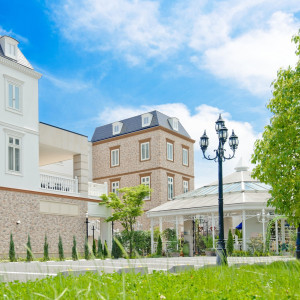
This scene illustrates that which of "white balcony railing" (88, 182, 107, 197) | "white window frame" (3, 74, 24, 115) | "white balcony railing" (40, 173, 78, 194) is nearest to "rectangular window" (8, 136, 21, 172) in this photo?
"white window frame" (3, 74, 24, 115)

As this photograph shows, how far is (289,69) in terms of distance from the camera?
12.4 metres

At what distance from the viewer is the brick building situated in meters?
31.8

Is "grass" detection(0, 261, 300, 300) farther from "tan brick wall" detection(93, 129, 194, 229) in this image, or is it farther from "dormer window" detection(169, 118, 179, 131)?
"dormer window" detection(169, 118, 179, 131)

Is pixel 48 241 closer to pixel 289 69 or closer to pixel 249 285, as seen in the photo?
pixel 289 69

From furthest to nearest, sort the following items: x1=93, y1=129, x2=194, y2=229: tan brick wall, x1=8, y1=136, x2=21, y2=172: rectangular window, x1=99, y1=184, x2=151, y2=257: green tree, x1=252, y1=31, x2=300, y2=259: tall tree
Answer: x1=93, y1=129, x2=194, y2=229: tan brick wall → x1=99, y1=184, x2=151, y2=257: green tree → x1=8, y1=136, x2=21, y2=172: rectangular window → x1=252, y1=31, x2=300, y2=259: tall tree

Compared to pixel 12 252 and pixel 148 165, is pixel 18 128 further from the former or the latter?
pixel 148 165

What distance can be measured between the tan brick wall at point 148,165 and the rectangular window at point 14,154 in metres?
12.7

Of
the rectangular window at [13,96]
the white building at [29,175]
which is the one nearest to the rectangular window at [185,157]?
the white building at [29,175]

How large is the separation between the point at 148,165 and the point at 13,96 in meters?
13.6

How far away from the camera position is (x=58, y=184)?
23.0m

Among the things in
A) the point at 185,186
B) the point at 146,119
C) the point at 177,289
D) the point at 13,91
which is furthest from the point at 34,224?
the point at 177,289

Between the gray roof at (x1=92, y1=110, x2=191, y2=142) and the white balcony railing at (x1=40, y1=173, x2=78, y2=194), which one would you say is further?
the gray roof at (x1=92, y1=110, x2=191, y2=142)

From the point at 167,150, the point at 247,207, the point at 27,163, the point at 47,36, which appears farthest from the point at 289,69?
the point at 167,150

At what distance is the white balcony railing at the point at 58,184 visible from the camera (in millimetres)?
22156
